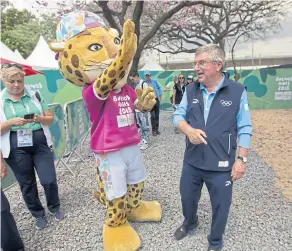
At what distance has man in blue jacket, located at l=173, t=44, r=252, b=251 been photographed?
2201 millimetres

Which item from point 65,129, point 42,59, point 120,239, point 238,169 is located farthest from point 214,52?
point 42,59

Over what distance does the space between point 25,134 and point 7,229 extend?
33.6 inches

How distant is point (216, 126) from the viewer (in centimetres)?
221

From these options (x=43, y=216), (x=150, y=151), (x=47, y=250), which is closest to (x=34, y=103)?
(x=43, y=216)

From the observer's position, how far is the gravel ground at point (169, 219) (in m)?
2.66

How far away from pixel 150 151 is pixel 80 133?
143 cm

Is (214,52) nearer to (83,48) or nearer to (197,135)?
(197,135)

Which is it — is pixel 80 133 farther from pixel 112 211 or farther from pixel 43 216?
pixel 112 211

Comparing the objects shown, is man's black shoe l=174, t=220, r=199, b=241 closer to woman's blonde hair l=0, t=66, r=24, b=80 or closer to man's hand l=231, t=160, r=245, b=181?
man's hand l=231, t=160, r=245, b=181

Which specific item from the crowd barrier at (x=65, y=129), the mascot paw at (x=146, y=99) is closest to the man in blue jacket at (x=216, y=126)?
the mascot paw at (x=146, y=99)

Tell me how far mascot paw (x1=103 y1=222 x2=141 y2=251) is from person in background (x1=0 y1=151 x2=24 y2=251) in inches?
29.0

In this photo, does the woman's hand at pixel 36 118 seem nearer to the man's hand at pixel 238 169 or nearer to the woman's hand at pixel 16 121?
the woman's hand at pixel 16 121

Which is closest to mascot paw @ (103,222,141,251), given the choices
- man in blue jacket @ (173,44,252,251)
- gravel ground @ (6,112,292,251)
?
gravel ground @ (6,112,292,251)

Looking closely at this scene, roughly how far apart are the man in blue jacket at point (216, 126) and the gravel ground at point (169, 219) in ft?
1.66
